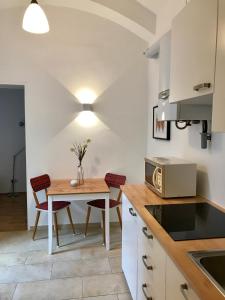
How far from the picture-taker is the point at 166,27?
282 centimetres

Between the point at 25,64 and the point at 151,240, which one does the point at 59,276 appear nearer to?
the point at 151,240

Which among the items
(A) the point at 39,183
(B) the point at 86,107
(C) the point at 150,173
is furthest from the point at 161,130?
(A) the point at 39,183

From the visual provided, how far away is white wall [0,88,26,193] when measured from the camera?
17.6ft

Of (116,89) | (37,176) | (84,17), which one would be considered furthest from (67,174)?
(84,17)

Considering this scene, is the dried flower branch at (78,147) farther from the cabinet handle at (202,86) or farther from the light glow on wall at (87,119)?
the cabinet handle at (202,86)

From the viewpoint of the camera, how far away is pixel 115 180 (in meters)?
3.52

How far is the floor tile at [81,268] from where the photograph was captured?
2562 mm

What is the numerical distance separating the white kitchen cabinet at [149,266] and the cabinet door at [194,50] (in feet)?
2.91

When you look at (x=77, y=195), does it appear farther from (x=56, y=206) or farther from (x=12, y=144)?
(x=12, y=144)

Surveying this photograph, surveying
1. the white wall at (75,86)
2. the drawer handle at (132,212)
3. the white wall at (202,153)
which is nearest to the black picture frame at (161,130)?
the white wall at (202,153)

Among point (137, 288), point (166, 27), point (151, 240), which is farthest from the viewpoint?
point (166, 27)

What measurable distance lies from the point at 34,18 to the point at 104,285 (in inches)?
107

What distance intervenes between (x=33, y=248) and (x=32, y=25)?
2.53 m

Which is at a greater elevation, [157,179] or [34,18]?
[34,18]
